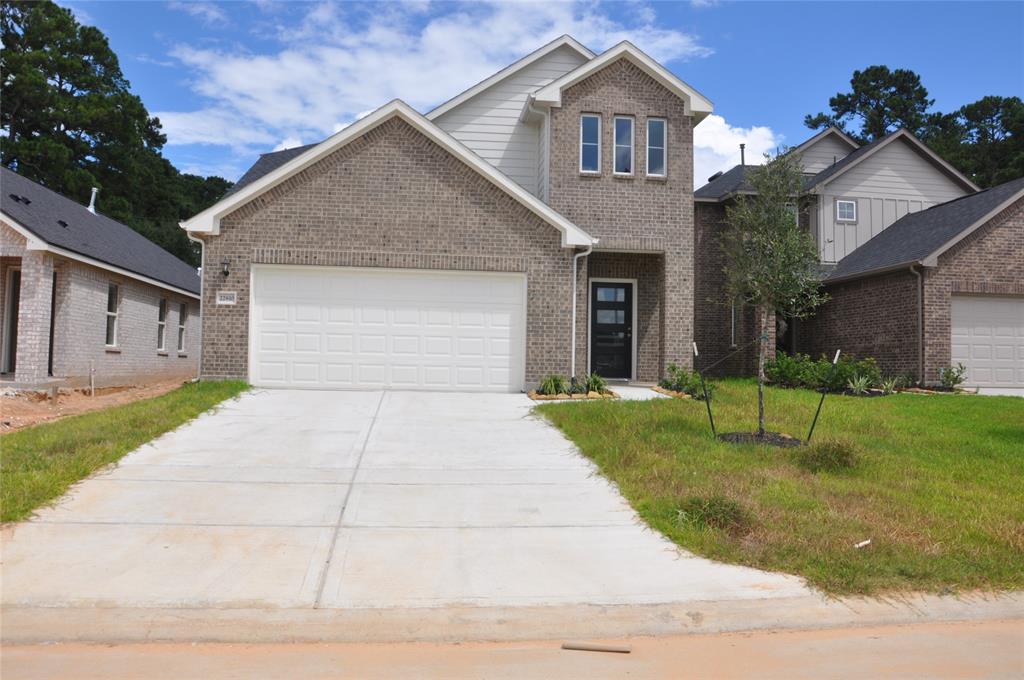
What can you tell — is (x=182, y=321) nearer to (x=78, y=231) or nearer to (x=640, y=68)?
(x=78, y=231)

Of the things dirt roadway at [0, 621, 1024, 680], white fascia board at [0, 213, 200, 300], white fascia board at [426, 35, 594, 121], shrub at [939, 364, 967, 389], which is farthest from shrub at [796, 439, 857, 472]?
white fascia board at [0, 213, 200, 300]

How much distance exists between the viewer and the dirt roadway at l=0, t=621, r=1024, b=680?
4227 millimetres

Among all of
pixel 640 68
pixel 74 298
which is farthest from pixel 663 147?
pixel 74 298

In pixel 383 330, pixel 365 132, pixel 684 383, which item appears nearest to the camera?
pixel 383 330

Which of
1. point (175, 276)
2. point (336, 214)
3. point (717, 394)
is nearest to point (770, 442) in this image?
point (717, 394)

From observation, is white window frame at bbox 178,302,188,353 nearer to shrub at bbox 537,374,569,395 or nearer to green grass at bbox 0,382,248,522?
green grass at bbox 0,382,248,522

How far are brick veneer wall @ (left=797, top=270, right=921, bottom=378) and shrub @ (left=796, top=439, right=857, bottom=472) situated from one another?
30.3 feet

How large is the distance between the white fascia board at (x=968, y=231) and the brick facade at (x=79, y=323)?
18.2m

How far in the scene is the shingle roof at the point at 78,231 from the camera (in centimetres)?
1595

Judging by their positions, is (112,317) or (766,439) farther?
(112,317)

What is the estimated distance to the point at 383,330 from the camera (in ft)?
46.8

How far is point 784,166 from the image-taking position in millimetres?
9672

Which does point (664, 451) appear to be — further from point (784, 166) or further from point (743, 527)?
point (784, 166)

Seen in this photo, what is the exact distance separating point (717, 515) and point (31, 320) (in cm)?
1459
